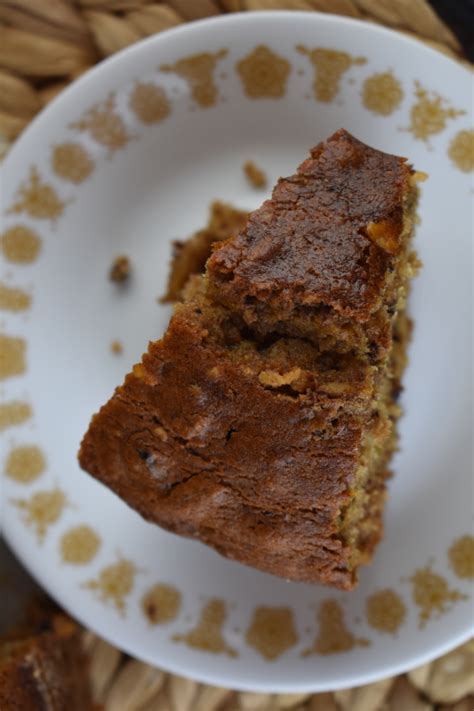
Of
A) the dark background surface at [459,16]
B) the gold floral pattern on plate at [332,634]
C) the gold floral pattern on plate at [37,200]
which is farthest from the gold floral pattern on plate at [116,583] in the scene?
the dark background surface at [459,16]

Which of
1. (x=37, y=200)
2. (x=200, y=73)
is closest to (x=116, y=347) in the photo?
(x=37, y=200)

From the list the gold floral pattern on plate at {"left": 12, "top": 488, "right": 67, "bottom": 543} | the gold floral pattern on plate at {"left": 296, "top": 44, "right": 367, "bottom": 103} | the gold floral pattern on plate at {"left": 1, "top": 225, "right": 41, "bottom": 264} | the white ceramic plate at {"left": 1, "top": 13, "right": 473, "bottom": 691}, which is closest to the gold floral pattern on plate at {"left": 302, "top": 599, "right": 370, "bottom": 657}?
the white ceramic plate at {"left": 1, "top": 13, "right": 473, "bottom": 691}

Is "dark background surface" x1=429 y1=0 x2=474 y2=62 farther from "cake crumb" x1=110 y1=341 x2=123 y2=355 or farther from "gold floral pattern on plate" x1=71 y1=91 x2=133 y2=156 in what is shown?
"cake crumb" x1=110 y1=341 x2=123 y2=355

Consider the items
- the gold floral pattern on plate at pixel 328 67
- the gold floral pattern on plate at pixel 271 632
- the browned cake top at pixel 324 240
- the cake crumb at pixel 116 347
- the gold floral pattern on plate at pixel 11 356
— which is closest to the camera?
the browned cake top at pixel 324 240

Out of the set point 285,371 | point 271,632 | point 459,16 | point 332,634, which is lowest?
point 271,632

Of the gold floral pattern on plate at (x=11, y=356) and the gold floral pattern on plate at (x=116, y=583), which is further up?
the gold floral pattern on plate at (x=11, y=356)

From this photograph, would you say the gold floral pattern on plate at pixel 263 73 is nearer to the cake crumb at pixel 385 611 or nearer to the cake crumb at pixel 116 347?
the cake crumb at pixel 116 347

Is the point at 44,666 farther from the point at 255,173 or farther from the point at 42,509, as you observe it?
the point at 255,173
